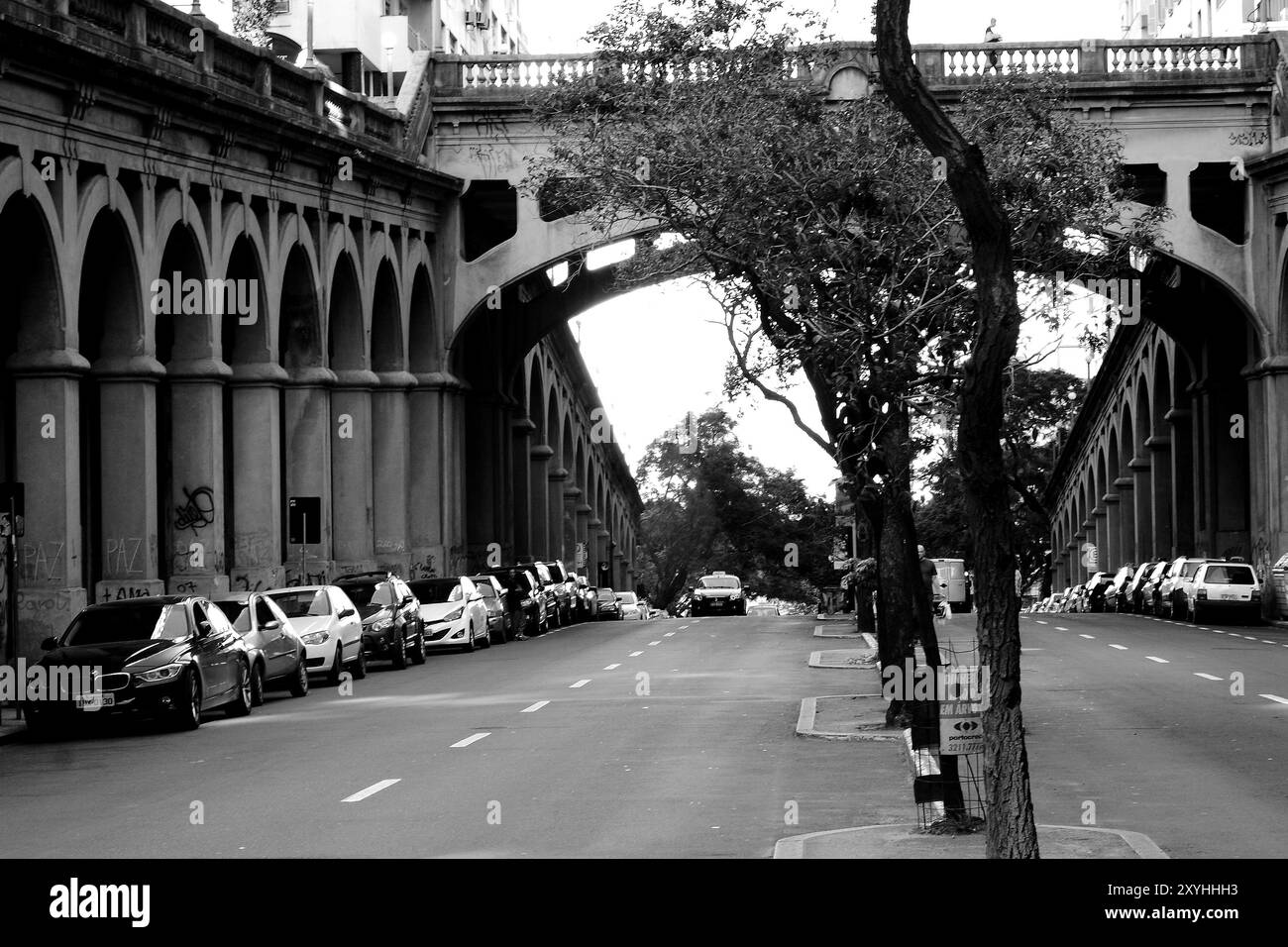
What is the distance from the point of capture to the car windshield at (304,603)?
3300 centimetres

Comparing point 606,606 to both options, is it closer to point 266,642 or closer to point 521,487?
point 521,487

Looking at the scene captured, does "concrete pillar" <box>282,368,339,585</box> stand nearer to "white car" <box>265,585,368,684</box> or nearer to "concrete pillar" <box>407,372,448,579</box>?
"concrete pillar" <box>407,372,448,579</box>

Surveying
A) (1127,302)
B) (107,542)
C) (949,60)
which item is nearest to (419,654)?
(107,542)

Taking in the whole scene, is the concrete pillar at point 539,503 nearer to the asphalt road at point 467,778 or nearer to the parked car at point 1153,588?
the parked car at point 1153,588

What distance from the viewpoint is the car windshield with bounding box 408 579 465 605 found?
143ft

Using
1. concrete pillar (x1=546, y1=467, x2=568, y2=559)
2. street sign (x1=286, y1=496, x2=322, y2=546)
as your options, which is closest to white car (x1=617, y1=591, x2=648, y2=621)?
concrete pillar (x1=546, y1=467, x2=568, y2=559)

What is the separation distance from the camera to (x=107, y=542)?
117 ft

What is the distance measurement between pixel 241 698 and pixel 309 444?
18900 millimetres

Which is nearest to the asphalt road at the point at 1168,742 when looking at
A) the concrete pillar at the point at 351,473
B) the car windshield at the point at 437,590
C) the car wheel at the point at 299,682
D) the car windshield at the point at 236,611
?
the car wheel at the point at 299,682

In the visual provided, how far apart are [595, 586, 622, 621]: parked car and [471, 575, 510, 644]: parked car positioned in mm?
25204

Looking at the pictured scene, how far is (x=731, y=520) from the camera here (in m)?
115
